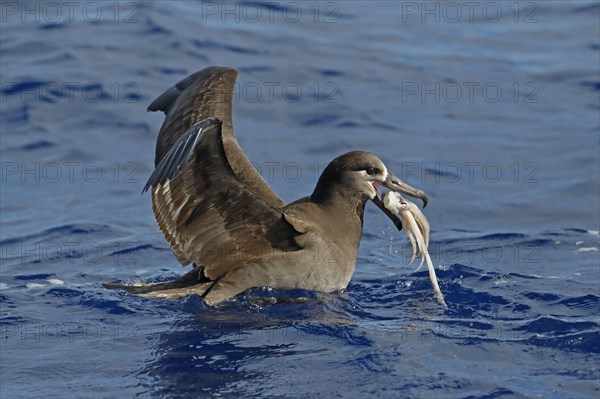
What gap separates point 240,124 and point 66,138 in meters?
2.38

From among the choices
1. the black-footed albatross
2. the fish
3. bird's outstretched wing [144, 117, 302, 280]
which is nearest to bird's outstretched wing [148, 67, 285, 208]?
the black-footed albatross

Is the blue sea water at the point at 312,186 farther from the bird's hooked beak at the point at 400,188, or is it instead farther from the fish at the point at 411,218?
the bird's hooked beak at the point at 400,188

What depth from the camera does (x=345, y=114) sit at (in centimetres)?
1541

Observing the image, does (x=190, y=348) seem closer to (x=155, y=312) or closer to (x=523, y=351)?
(x=155, y=312)

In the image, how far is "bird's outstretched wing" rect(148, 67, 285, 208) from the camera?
9.59 m

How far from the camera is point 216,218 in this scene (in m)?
8.87

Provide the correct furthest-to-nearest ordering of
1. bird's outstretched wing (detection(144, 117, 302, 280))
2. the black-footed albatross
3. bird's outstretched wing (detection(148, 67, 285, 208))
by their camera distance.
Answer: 1. bird's outstretched wing (detection(148, 67, 285, 208))
2. the black-footed albatross
3. bird's outstretched wing (detection(144, 117, 302, 280))

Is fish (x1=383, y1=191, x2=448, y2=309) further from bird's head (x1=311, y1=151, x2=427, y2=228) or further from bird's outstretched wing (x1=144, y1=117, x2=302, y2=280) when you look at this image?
bird's outstretched wing (x1=144, y1=117, x2=302, y2=280)

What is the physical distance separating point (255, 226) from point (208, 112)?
65.8 inches

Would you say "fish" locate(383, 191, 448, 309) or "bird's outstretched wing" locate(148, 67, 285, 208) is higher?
"bird's outstretched wing" locate(148, 67, 285, 208)

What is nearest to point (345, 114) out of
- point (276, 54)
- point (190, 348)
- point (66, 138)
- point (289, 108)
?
point (289, 108)

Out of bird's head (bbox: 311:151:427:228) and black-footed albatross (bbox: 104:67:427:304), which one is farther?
bird's head (bbox: 311:151:427:228)

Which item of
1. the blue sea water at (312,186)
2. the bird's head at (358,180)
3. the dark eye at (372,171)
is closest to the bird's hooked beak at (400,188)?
the bird's head at (358,180)

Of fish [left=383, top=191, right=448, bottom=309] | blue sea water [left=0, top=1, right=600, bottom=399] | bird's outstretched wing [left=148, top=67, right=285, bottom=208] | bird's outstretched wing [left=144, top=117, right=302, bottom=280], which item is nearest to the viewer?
blue sea water [left=0, top=1, right=600, bottom=399]
